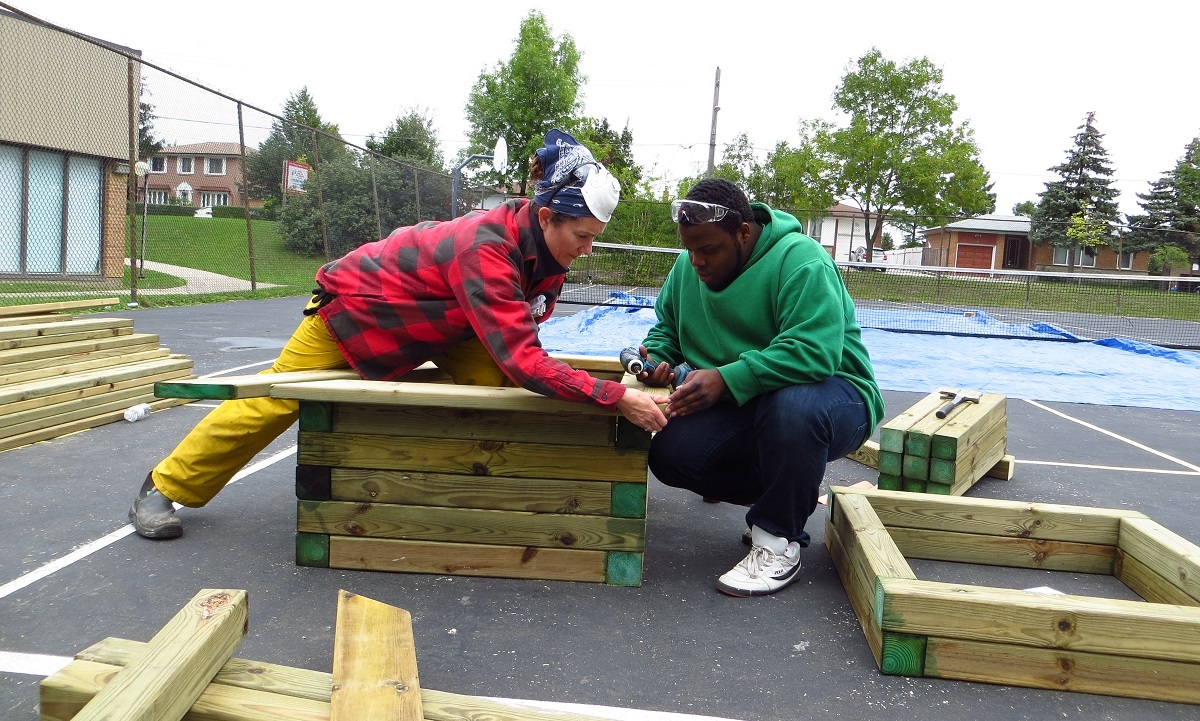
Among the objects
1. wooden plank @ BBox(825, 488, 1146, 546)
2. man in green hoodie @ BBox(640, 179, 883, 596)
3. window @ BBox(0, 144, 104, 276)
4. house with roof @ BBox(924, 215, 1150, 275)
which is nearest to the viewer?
man in green hoodie @ BBox(640, 179, 883, 596)

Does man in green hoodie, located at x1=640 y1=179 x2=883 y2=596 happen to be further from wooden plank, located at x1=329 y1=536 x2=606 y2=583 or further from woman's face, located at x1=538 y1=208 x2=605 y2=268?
wooden plank, located at x1=329 y1=536 x2=606 y2=583

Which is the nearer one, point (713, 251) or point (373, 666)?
point (373, 666)

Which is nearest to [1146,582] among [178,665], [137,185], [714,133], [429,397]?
[429,397]

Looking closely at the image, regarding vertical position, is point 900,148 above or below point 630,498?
above

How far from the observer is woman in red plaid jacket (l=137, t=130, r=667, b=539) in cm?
262

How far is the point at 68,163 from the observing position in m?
14.5

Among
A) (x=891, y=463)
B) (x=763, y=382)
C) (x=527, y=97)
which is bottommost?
(x=891, y=463)

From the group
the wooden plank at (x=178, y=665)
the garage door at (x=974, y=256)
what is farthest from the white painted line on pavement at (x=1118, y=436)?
the garage door at (x=974, y=256)

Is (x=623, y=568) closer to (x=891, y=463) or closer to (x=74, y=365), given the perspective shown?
(x=891, y=463)

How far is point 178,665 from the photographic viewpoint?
5.36 ft

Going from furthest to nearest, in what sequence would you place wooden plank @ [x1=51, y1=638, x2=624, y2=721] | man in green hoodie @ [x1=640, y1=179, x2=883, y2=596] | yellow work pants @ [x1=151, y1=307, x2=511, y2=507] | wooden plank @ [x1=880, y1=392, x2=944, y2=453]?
wooden plank @ [x1=880, y1=392, x2=944, y2=453] → yellow work pants @ [x1=151, y1=307, x2=511, y2=507] → man in green hoodie @ [x1=640, y1=179, x2=883, y2=596] → wooden plank @ [x1=51, y1=638, x2=624, y2=721]

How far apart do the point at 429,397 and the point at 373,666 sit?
937 mm

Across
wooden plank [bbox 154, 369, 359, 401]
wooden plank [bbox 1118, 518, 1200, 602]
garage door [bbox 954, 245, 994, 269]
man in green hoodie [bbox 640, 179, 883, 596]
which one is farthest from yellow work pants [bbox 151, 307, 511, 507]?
garage door [bbox 954, 245, 994, 269]

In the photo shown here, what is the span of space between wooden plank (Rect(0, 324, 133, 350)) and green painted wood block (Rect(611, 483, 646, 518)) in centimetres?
388
